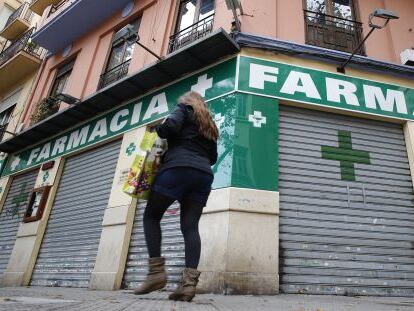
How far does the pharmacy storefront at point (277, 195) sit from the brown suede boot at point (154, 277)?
73.1 inches

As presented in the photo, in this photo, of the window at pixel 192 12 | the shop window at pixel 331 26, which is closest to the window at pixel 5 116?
the window at pixel 192 12

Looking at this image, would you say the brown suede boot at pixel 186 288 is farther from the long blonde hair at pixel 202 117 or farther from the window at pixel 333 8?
the window at pixel 333 8

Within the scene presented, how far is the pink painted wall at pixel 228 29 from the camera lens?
23.7 ft

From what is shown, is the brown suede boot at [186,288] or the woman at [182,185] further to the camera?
the woman at [182,185]

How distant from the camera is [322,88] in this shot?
6.47 m

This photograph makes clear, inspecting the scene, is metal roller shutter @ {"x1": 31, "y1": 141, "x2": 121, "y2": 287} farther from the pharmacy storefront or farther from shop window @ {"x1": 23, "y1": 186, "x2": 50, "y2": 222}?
shop window @ {"x1": 23, "y1": 186, "x2": 50, "y2": 222}

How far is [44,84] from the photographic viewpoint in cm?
1199

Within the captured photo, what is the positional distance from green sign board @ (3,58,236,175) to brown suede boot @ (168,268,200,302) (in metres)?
3.91

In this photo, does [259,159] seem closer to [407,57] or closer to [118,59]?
[407,57]

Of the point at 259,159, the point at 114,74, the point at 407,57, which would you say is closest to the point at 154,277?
the point at 259,159

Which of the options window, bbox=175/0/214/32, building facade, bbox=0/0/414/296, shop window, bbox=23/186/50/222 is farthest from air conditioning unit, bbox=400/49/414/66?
shop window, bbox=23/186/50/222

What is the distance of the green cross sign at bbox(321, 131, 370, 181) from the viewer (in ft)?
19.9

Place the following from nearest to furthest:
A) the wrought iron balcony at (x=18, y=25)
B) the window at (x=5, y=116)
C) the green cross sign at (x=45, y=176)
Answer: the green cross sign at (x=45, y=176), the window at (x=5, y=116), the wrought iron balcony at (x=18, y=25)

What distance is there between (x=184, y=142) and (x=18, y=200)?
8.48 metres
